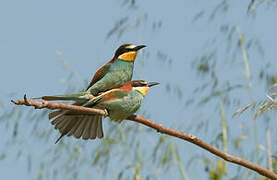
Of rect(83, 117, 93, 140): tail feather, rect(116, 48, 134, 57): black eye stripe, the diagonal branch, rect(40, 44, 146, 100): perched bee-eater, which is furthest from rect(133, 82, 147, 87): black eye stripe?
the diagonal branch

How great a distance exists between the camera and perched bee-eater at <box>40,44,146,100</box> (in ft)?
8.41

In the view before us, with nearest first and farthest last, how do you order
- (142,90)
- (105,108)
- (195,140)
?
(195,140)
(105,108)
(142,90)

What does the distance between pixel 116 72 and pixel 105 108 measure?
14.5 inches

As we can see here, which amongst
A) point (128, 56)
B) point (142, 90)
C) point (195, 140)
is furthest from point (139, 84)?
point (195, 140)

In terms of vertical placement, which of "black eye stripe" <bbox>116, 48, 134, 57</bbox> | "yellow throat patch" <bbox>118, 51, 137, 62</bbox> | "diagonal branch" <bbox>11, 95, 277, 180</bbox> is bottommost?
"diagonal branch" <bbox>11, 95, 277, 180</bbox>

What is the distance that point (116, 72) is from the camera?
8.89 ft

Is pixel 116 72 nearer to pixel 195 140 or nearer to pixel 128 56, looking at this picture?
pixel 128 56

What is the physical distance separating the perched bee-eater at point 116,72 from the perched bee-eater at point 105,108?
8 centimetres

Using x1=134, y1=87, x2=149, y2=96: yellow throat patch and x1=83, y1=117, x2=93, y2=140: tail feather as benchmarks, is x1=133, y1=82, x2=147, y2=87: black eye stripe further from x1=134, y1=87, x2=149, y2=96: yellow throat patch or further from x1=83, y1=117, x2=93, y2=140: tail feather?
x1=83, y1=117, x2=93, y2=140: tail feather

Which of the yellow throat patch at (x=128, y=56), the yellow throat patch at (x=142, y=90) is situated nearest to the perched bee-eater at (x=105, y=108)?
the yellow throat patch at (x=142, y=90)

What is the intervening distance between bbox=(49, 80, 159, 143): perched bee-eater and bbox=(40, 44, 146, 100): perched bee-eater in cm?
8

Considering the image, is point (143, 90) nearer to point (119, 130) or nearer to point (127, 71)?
point (127, 71)

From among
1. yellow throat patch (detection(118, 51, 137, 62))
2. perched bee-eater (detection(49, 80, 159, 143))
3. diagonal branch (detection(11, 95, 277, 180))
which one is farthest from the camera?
yellow throat patch (detection(118, 51, 137, 62))

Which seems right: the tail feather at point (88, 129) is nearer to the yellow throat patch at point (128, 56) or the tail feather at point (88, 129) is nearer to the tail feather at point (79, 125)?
the tail feather at point (79, 125)
